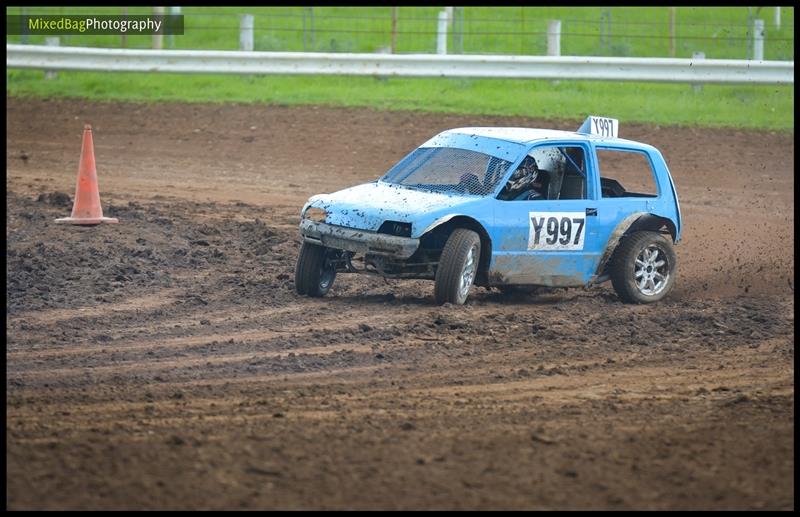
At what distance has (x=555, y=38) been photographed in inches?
867

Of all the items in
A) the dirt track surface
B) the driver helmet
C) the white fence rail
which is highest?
the white fence rail

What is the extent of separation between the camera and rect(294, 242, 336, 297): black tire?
10.9 meters

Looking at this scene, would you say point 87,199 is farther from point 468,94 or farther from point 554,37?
point 554,37

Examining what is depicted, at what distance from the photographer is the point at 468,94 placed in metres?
22.2

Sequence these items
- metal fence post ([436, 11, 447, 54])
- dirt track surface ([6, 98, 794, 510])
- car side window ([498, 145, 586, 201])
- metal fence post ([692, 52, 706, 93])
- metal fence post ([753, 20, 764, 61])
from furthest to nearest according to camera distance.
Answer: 1. metal fence post ([436, 11, 447, 54])
2. metal fence post ([753, 20, 764, 61])
3. metal fence post ([692, 52, 706, 93])
4. car side window ([498, 145, 586, 201])
5. dirt track surface ([6, 98, 794, 510])

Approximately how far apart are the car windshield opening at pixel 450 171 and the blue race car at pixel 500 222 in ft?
0.04

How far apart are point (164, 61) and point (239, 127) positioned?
7.67ft

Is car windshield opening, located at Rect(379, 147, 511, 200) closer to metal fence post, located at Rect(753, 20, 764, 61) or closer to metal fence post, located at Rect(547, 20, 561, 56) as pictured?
metal fence post, located at Rect(547, 20, 561, 56)

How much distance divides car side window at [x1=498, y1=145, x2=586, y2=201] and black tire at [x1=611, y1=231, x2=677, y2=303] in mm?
681

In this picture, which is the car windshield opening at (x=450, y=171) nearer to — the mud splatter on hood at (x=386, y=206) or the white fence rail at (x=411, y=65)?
the mud splatter on hood at (x=386, y=206)

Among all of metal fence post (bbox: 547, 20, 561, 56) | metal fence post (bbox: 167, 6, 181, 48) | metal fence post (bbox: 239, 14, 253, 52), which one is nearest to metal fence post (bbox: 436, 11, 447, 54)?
metal fence post (bbox: 547, 20, 561, 56)

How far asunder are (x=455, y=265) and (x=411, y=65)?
11.5 meters

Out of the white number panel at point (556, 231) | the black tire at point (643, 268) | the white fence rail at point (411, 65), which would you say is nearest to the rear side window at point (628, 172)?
the white fence rail at point (411, 65)

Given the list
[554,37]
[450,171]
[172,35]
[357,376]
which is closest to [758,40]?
[554,37]
